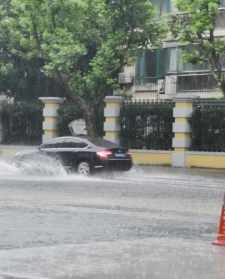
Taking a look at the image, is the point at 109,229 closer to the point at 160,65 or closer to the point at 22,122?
the point at 22,122

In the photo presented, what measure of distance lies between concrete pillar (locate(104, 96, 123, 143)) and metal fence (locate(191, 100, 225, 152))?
3.97 metres

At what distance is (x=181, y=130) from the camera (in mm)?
33844

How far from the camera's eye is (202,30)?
97.7 feet

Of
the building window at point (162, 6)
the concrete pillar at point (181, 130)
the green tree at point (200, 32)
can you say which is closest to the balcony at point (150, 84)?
the building window at point (162, 6)

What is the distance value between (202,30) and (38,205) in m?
15.1

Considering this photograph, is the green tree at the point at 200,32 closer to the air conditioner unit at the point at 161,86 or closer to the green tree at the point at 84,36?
the green tree at the point at 84,36

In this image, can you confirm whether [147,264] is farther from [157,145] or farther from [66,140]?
[157,145]

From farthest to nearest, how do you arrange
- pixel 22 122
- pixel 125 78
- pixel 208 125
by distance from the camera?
pixel 125 78
pixel 22 122
pixel 208 125

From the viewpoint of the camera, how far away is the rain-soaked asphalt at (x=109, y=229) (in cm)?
911

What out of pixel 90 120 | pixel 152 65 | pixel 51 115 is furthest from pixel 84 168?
pixel 152 65

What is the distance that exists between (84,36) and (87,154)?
9.75 m

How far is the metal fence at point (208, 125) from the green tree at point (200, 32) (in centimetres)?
232

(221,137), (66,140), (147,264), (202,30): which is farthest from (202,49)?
(147,264)

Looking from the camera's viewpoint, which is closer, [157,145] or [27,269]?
[27,269]
